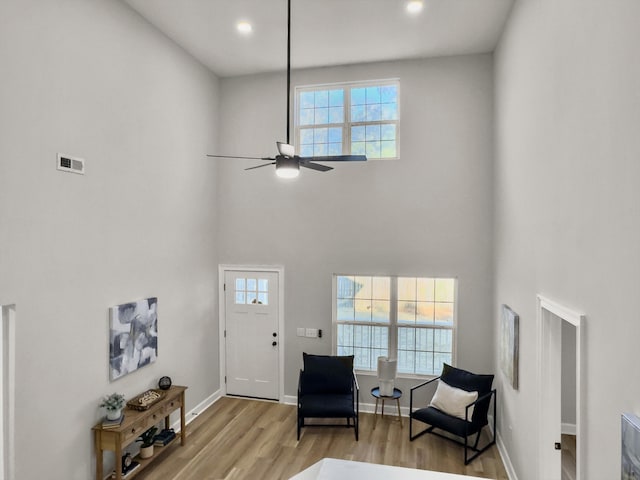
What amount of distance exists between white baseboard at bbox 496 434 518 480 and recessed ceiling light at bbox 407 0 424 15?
5.09 metres

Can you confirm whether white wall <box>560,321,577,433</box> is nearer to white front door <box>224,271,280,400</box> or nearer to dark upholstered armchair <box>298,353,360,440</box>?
dark upholstered armchair <box>298,353,360,440</box>

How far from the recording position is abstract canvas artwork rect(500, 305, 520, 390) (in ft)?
13.7

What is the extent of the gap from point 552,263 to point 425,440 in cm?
313

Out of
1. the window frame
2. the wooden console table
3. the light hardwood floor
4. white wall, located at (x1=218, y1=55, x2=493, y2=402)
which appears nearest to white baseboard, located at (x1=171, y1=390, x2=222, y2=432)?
the light hardwood floor

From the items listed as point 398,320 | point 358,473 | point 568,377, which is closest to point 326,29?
point 398,320

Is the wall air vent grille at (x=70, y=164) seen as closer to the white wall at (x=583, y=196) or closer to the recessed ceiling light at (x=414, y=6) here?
the recessed ceiling light at (x=414, y=6)

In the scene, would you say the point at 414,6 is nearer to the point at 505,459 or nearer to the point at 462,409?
the point at 462,409

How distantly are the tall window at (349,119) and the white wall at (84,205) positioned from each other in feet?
5.81

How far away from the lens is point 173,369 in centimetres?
534

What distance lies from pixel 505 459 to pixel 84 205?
207 inches

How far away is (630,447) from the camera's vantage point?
1882 millimetres

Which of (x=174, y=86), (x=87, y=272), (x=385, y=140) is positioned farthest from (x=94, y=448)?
(x=385, y=140)

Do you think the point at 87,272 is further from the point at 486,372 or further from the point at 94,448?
the point at 486,372

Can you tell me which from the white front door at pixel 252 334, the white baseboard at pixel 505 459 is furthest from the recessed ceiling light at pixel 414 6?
the white baseboard at pixel 505 459
